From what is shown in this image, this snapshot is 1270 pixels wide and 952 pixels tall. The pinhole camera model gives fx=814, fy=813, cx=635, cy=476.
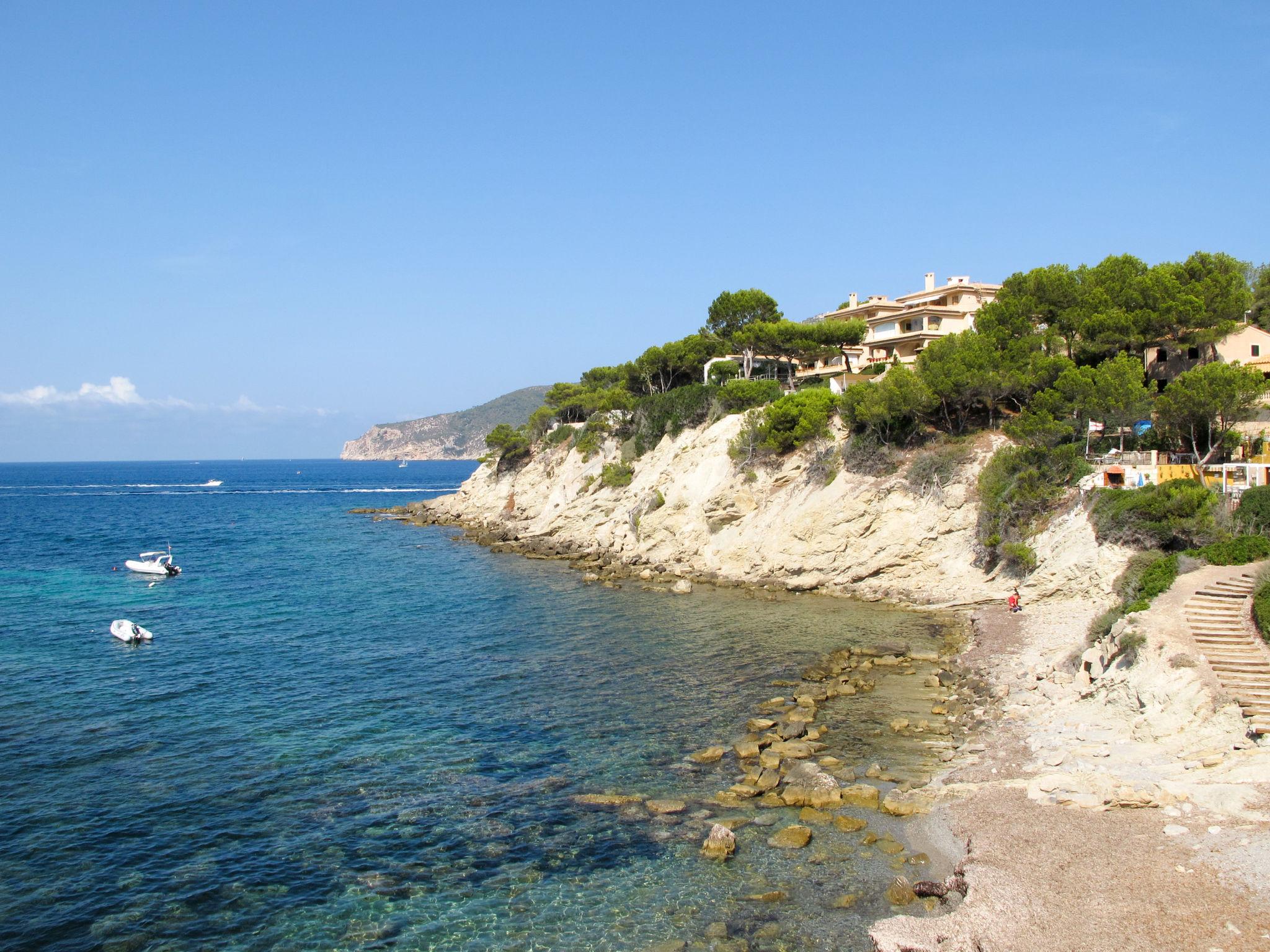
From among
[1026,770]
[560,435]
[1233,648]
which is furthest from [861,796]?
[560,435]

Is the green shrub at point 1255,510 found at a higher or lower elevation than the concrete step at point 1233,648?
higher

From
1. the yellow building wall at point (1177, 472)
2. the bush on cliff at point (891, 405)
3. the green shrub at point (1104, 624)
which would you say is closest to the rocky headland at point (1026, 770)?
the green shrub at point (1104, 624)

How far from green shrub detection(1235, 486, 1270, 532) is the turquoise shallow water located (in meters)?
12.0

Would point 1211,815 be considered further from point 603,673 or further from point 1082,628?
point 603,673

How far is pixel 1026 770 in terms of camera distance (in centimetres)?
1975

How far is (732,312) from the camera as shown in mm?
71875

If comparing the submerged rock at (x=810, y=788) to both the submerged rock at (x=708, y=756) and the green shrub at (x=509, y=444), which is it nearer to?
the submerged rock at (x=708, y=756)

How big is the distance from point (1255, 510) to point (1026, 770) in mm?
18315

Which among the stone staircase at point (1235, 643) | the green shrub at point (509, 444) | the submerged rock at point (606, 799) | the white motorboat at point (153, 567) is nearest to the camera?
the submerged rock at point (606, 799)

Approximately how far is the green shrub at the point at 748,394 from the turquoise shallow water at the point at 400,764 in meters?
18.8

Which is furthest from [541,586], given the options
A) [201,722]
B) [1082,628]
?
[1082,628]

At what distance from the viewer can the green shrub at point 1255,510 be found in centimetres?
3005

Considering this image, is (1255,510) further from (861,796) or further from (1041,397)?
(861,796)

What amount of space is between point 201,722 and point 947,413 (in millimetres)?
40254
